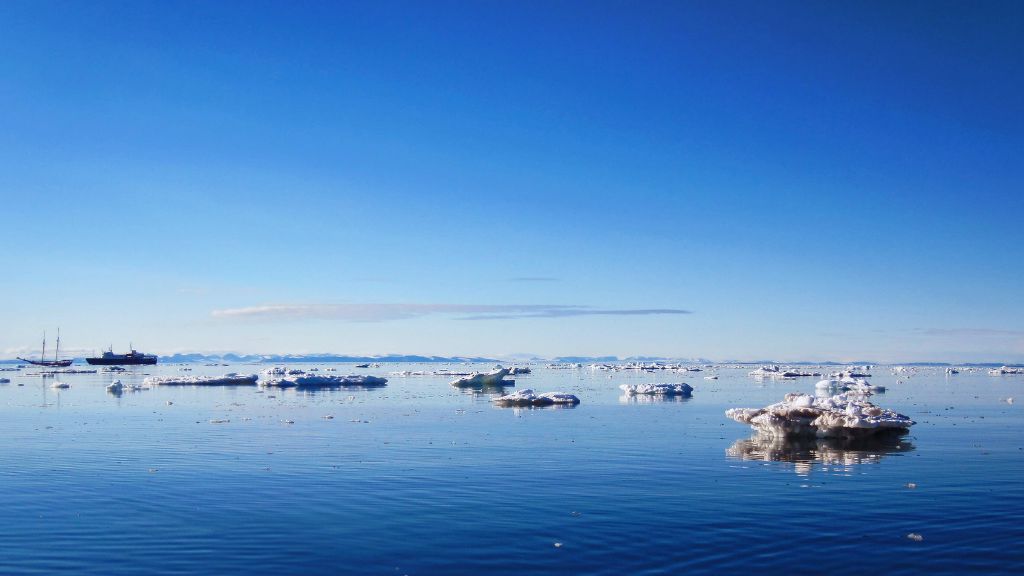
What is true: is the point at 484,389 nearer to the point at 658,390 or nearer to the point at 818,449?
the point at 658,390

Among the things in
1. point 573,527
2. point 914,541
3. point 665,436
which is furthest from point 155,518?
point 665,436

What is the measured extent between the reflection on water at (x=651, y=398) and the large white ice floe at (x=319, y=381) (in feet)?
89.9

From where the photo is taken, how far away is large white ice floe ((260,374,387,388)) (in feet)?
236

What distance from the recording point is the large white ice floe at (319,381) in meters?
72.1

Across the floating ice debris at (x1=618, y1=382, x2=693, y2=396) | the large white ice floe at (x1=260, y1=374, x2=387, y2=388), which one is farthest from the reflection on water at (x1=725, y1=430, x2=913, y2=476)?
the large white ice floe at (x1=260, y1=374, x2=387, y2=388)

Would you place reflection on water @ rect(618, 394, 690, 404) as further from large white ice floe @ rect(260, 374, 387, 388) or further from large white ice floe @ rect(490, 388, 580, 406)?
large white ice floe @ rect(260, 374, 387, 388)

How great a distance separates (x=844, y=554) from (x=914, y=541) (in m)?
1.69

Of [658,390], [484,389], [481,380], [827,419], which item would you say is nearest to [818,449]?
[827,419]

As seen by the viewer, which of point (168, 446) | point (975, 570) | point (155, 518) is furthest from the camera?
point (168, 446)

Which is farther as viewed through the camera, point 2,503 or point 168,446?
point 168,446

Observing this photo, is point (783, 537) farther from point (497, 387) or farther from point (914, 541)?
point (497, 387)

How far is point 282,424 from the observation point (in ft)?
114

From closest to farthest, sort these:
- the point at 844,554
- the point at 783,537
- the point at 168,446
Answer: the point at 844,554, the point at 783,537, the point at 168,446

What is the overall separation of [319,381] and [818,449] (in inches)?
2176
